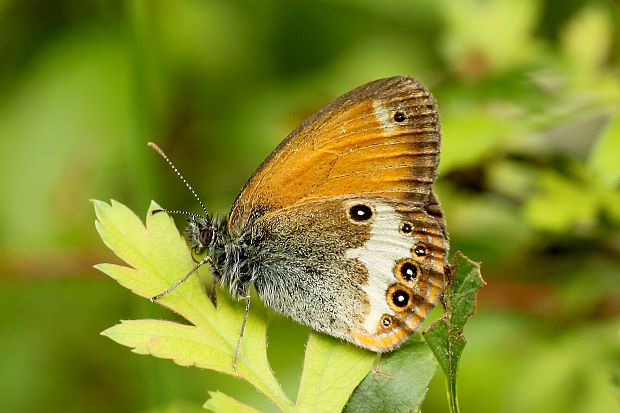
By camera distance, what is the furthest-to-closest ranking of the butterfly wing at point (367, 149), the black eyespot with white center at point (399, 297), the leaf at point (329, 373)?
the butterfly wing at point (367, 149)
the black eyespot with white center at point (399, 297)
the leaf at point (329, 373)

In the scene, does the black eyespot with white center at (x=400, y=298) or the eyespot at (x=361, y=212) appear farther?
the eyespot at (x=361, y=212)

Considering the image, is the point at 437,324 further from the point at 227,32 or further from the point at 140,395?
the point at 227,32

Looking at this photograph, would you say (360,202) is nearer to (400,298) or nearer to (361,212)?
(361,212)

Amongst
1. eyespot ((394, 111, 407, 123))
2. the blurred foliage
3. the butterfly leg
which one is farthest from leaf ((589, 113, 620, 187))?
the butterfly leg

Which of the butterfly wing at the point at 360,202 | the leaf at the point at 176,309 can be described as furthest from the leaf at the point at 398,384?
the butterfly wing at the point at 360,202

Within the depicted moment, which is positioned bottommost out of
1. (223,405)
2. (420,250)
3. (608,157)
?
(223,405)

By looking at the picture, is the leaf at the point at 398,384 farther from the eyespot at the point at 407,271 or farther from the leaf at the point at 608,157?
the leaf at the point at 608,157

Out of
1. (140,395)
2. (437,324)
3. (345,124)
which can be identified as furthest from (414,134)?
(140,395)

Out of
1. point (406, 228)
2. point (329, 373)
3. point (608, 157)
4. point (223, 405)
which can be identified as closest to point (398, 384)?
point (329, 373)
